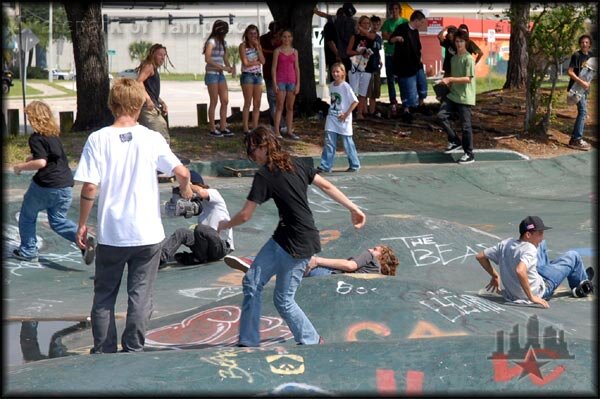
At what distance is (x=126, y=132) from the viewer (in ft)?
19.6

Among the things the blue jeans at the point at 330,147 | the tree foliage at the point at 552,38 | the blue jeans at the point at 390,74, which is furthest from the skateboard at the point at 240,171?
the tree foliage at the point at 552,38

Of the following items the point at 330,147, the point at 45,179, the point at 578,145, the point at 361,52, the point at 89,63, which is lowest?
the point at 578,145

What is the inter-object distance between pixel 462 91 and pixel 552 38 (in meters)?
2.74

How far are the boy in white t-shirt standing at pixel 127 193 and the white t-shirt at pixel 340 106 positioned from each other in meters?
8.03

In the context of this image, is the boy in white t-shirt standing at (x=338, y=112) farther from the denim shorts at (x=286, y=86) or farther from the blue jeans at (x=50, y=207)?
the blue jeans at (x=50, y=207)

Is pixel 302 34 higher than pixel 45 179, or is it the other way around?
pixel 302 34

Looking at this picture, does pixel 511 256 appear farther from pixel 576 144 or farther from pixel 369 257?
pixel 576 144

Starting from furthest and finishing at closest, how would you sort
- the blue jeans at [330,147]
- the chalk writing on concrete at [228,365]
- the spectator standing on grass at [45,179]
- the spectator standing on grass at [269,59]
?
the spectator standing on grass at [269,59]
the blue jeans at [330,147]
the spectator standing on grass at [45,179]
the chalk writing on concrete at [228,365]

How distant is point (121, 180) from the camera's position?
595cm

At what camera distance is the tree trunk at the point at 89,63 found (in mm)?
16516

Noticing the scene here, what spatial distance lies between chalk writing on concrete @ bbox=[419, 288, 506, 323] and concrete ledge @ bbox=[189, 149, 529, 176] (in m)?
6.98

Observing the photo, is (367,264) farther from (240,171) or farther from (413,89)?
(413,89)

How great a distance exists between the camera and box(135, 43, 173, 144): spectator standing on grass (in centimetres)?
1231

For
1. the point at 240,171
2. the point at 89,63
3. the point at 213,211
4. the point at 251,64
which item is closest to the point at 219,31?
the point at 251,64
